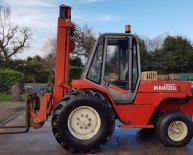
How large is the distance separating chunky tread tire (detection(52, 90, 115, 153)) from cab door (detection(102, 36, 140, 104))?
2.05 feet

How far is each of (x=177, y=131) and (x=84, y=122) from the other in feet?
7.21

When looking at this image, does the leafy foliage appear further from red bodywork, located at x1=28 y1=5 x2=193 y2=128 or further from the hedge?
red bodywork, located at x1=28 y1=5 x2=193 y2=128

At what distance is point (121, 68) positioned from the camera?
9391 mm

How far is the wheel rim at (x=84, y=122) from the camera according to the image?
851cm

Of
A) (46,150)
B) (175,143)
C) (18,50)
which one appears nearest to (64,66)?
(46,150)

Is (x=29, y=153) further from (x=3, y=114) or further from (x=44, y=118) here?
(x=3, y=114)

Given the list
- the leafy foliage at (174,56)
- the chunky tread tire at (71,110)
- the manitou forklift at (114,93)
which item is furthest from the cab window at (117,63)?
the leafy foliage at (174,56)

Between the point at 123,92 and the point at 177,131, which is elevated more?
the point at 123,92

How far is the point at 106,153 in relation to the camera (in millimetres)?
8297

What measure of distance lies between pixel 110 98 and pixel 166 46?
49561 mm

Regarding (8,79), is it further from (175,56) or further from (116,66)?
(175,56)

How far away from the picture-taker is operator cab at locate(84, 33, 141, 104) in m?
9.02

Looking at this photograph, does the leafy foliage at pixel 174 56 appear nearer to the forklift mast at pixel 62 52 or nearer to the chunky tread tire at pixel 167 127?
the chunky tread tire at pixel 167 127

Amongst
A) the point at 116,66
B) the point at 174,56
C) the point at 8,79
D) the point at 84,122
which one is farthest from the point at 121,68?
the point at 174,56
